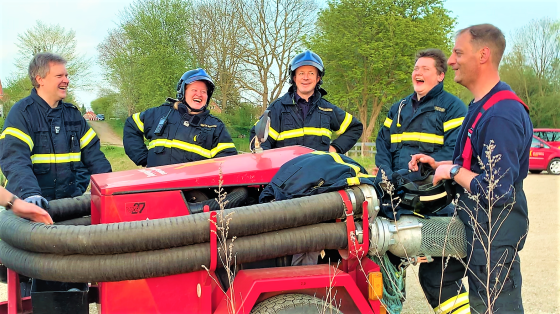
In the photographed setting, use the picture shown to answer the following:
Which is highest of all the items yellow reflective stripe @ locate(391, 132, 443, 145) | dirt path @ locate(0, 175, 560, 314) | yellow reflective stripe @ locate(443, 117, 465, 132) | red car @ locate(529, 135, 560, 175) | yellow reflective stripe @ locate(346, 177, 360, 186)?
yellow reflective stripe @ locate(443, 117, 465, 132)

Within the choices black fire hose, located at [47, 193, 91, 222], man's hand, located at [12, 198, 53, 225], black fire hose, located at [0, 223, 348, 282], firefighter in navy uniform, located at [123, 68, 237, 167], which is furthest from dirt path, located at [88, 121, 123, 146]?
black fire hose, located at [0, 223, 348, 282]

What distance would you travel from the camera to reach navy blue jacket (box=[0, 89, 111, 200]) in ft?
10.8

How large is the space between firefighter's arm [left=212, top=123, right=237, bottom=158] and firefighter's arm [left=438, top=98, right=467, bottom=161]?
174 cm

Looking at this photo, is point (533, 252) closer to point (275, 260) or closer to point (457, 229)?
point (457, 229)

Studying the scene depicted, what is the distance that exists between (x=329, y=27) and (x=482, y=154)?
2650cm

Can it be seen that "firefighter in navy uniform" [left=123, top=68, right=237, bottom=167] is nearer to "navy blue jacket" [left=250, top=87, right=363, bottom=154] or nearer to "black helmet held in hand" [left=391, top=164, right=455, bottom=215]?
"navy blue jacket" [left=250, top=87, right=363, bottom=154]

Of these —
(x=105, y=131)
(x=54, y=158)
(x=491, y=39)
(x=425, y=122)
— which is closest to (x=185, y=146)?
(x=54, y=158)

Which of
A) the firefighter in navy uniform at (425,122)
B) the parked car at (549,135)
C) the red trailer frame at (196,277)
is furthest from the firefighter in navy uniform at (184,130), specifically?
the parked car at (549,135)

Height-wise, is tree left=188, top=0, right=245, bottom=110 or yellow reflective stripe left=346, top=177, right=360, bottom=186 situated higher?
tree left=188, top=0, right=245, bottom=110

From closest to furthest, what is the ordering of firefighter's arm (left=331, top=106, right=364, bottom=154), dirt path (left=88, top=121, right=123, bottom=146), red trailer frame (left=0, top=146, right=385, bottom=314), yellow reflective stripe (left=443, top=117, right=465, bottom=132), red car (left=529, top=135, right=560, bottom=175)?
red trailer frame (left=0, top=146, right=385, bottom=314)
yellow reflective stripe (left=443, top=117, right=465, bottom=132)
firefighter's arm (left=331, top=106, right=364, bottom=154)
red car (left=529, top=135, right=560, bottom=175)
dirt path (left=88, top=121, right=123, bottom=146)

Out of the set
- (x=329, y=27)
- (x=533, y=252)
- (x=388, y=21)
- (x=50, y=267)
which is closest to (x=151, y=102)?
(x=329, y=27)

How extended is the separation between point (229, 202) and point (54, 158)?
1.69m

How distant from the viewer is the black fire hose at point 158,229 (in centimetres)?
227

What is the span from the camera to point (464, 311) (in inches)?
117
